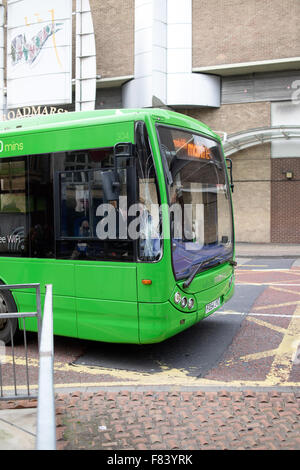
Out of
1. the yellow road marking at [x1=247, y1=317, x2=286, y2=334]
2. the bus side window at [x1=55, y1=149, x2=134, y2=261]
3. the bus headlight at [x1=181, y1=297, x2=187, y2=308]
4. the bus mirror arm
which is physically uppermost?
the bus mirror arm

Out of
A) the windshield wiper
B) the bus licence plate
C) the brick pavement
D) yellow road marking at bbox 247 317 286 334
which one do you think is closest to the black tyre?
the brick pavement

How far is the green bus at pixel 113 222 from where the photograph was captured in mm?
4828

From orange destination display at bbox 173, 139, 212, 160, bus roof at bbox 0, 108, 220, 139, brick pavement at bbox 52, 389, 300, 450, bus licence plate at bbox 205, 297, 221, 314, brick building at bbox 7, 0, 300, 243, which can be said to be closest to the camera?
brick pavement at bbox 52, 389, 300, 450

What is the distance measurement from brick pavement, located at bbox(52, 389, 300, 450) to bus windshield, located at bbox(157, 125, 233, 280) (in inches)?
56.3

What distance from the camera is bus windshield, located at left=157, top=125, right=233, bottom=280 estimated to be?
5.03 metres

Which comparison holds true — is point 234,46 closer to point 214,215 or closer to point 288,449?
point 214,215

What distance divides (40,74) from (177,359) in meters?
18.7

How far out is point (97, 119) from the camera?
17.1 ft

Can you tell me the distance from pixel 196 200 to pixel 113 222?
1.20m

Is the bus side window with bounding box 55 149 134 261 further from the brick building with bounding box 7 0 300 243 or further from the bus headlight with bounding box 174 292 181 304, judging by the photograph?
the brick building with bounding box 7 0 300 243

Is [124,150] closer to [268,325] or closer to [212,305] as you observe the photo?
[212,305]

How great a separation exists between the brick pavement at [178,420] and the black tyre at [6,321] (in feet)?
6.10

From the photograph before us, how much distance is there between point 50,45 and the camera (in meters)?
20.5
